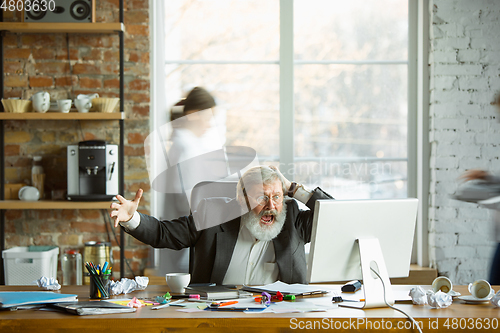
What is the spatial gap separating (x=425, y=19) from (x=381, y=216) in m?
2.08

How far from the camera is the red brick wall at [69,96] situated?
3.00m

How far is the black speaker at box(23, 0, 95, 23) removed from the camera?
287 cm

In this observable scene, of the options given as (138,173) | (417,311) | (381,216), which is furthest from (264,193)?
(138,173)

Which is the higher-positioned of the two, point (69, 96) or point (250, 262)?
point (69, 96)

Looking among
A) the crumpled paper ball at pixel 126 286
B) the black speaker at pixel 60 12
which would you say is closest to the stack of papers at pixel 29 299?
the crumpled paper ball at pixel 126 286

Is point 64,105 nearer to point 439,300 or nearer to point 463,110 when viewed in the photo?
point 439,300

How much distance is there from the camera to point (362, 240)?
4.77ft

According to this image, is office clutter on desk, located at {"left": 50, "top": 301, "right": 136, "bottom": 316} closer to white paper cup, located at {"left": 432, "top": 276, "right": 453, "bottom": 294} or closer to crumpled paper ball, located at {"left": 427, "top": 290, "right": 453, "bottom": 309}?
crumpled paper ball, located at {"left": 427, "top": 290, "right": 453, "bottom": 309}

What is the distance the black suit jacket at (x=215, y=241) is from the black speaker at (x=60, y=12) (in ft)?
5.03

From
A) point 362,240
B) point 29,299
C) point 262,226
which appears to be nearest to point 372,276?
point 362,240

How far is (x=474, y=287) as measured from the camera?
1.51 metres

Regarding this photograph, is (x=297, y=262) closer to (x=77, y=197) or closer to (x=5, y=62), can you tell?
(x=77, y=197)

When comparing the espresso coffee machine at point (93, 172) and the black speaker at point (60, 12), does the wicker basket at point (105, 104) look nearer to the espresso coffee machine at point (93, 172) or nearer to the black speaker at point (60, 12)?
the espresso coffee machine at point (93, 172)

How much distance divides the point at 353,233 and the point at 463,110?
6.35 feet
